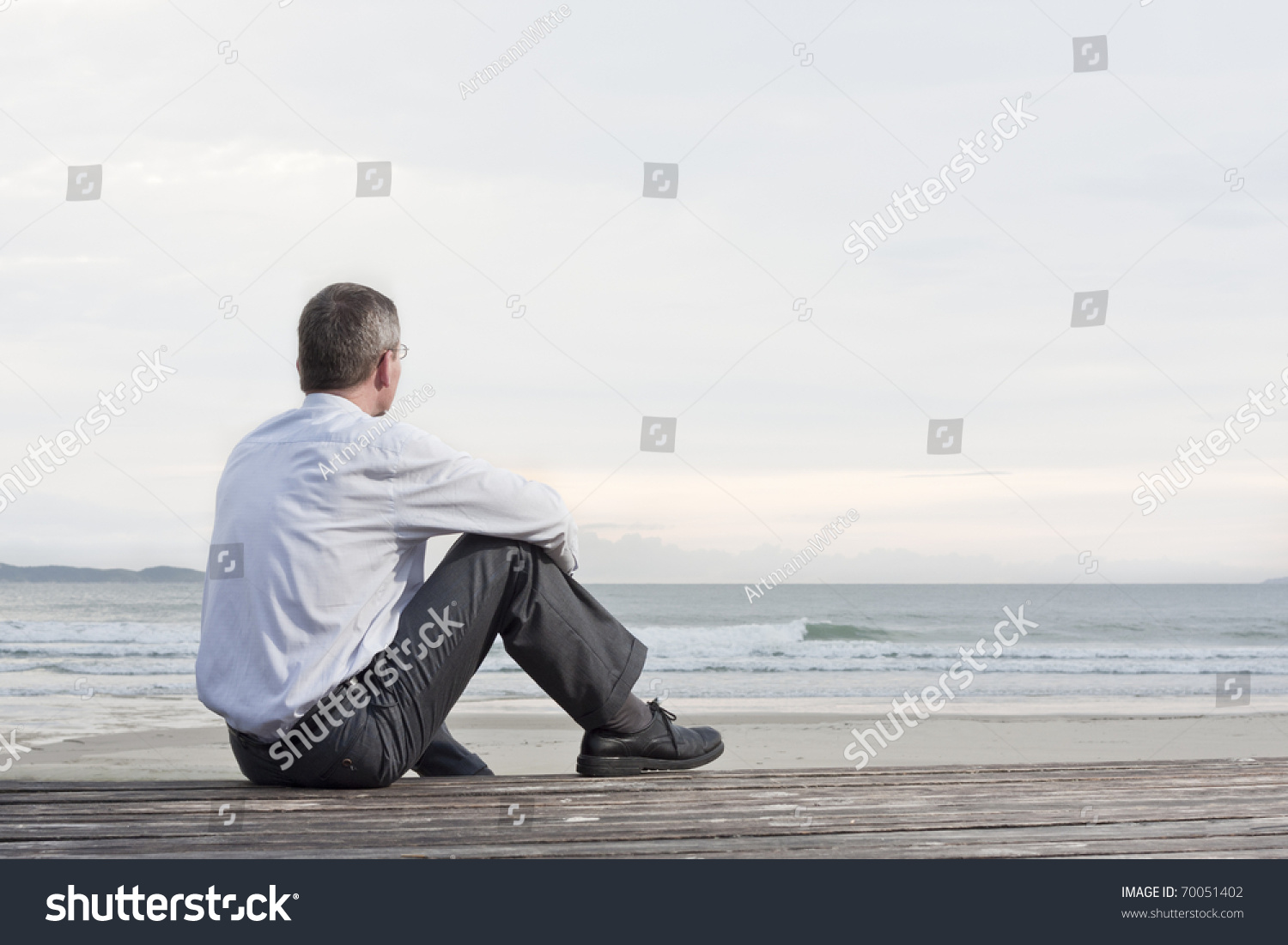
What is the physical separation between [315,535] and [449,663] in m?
0.38

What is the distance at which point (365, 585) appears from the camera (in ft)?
6.32

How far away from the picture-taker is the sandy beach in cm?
670

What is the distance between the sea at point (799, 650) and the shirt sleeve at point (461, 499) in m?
7.05

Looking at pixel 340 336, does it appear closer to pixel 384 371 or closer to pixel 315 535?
pixel 384 371

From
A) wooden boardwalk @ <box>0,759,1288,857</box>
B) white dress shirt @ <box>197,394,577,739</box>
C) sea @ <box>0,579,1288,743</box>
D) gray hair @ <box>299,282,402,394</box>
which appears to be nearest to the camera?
wooden boardwalk @ <box>0,759,1288,857</box>

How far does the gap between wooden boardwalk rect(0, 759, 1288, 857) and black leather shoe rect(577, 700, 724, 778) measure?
0.04 metres

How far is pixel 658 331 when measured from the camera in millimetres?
10469

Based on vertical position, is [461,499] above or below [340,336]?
below
